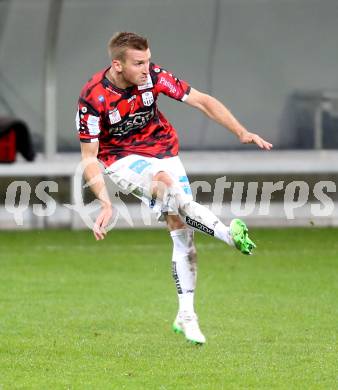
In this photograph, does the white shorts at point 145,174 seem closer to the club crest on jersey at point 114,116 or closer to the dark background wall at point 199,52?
the club crest on jersey at point 114,116

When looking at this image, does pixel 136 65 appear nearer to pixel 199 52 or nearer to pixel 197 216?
pixel 197 216

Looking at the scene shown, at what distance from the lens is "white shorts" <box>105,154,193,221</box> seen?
8.95 meters

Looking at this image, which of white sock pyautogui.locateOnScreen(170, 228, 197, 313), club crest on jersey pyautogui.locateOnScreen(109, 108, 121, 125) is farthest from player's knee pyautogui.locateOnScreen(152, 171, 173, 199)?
club crest on jersey pyautogui.locateOnScreen(109, 108, 121, 125)

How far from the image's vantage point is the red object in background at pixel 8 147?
59.8 feet

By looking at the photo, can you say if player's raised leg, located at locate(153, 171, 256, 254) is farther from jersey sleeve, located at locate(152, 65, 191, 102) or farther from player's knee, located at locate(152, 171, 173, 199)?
jersey sleeve, located at locate(152, 65, 191, 102)

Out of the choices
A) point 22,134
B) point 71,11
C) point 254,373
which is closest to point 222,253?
point 22,134

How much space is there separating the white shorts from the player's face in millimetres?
607

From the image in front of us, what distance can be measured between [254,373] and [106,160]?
229 centimetres

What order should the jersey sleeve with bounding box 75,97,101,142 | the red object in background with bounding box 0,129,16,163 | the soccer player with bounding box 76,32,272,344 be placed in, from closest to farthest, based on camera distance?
the soccer player with bounding box 76,32,272,344 < the jersey sleeve with bounding box 75,97,101,142 < the red object in background with bounding box 0,129,16,163

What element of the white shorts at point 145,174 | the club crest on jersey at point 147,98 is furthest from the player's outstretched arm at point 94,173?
the club crest on jersey at point 147,98

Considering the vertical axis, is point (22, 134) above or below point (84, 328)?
below

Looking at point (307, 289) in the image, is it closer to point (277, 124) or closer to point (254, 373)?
point (254, 373)

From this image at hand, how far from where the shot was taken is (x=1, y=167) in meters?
18.3

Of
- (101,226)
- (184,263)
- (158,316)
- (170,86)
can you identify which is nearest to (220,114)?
(170,86)
